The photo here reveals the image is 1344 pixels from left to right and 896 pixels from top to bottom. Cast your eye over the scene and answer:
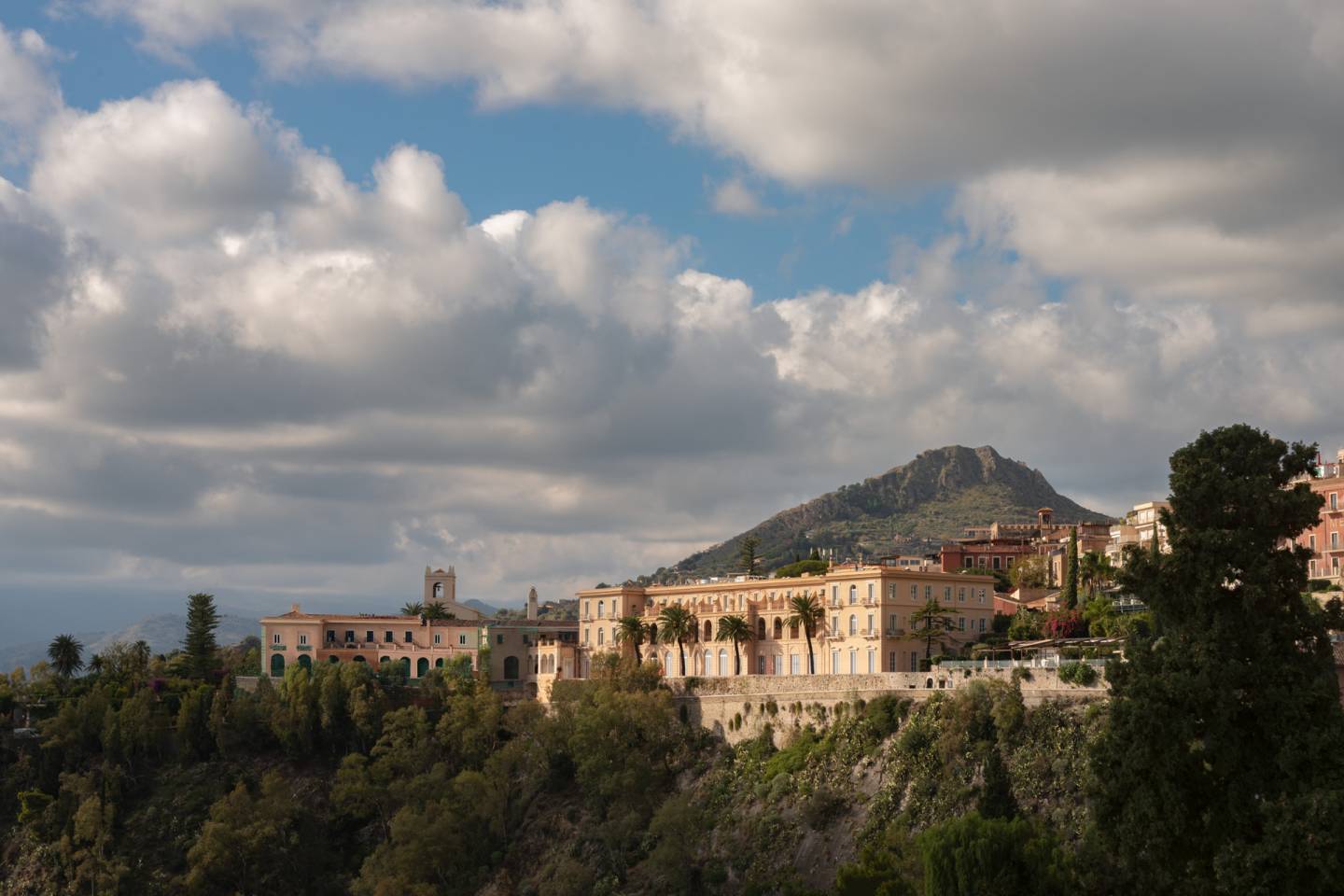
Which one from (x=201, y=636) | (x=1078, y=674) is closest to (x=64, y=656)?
(x=201, y=636)

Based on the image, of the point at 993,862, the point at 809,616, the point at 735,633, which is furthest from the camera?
the point at 735,633

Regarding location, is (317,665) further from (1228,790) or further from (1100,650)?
(1228,790)

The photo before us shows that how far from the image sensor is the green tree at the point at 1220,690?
35906 mm

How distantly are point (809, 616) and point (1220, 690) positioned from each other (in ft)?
158

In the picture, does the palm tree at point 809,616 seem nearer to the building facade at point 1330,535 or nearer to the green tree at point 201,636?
the building facade at point 1330,535

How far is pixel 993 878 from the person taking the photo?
4362 centimetres

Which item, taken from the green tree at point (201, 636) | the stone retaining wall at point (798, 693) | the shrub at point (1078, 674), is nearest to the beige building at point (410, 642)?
the green tree at point (201, 636)

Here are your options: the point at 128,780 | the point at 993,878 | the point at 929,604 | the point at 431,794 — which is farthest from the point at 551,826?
the point at 993,878

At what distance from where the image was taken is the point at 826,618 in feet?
275

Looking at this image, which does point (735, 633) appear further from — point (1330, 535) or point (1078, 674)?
point (1330, 535)

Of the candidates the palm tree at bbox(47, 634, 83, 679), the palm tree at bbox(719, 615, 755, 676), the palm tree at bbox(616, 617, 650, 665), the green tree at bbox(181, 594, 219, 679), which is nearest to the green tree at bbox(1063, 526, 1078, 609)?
the palm tree at bbox(719, 615, 755, 676)

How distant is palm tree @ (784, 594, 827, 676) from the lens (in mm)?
83875

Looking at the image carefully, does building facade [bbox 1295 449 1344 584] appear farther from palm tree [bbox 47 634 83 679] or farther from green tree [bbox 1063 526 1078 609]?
palm tree [bbox 47 634 83 679]

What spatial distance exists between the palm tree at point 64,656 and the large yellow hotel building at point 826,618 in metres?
37.8
